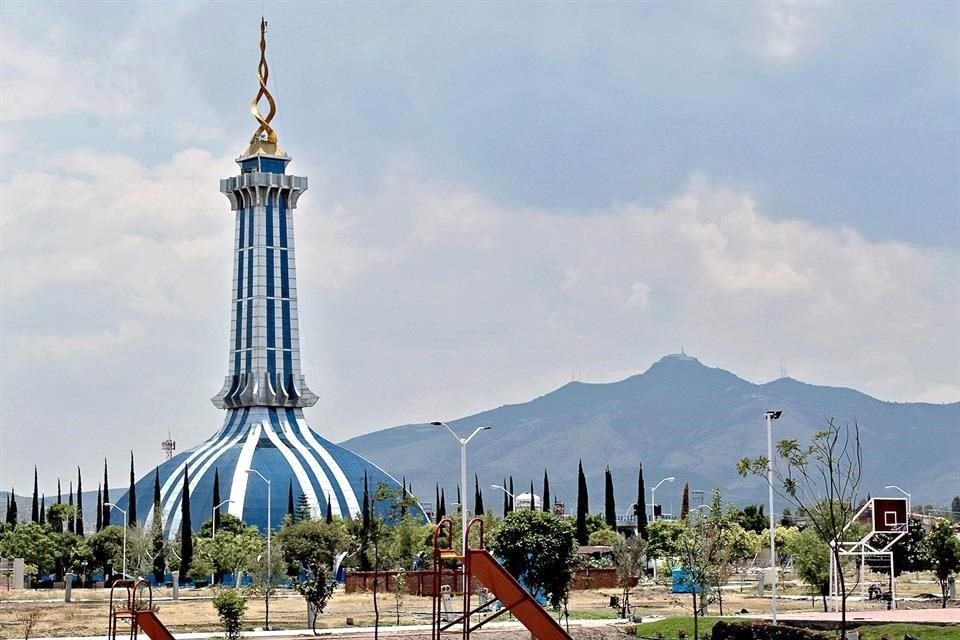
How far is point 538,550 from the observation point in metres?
62.8

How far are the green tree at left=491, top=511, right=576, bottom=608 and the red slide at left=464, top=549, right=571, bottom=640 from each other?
22839 mm

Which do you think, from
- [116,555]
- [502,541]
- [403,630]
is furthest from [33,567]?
[502,541]

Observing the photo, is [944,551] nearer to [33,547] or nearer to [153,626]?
[153,626]

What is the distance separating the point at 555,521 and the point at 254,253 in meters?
91.6

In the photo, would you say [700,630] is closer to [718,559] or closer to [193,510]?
[718,559]

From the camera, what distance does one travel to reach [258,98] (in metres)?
155

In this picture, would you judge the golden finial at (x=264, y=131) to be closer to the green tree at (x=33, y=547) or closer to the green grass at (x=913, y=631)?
the green tree at (x=33, y=547)

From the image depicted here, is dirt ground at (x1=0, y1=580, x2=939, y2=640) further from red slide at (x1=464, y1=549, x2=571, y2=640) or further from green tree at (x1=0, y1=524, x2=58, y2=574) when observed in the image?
red slide at (x1=464, y1=549, x2=571, y2=640)

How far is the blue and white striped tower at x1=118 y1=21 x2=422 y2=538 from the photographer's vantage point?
15162 cm

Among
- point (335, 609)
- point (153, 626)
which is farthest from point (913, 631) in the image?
point (335, 609)

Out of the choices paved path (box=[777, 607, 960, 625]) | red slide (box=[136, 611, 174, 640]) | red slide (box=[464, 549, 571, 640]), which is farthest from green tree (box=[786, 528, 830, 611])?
red slide (box=[464, 549, 571, 640])

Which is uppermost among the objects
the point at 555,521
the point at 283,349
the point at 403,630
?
the point at 283,349

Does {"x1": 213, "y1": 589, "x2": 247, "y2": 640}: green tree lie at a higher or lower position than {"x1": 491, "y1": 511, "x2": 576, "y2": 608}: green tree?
lower

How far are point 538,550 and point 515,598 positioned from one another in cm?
2318
